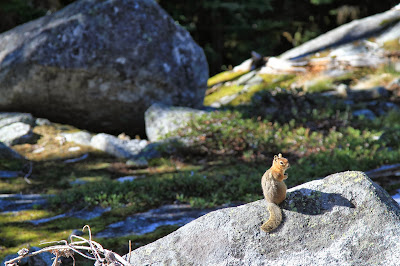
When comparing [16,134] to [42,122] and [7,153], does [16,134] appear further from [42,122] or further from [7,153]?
[7,153]

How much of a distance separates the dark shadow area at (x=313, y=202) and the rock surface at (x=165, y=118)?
7473mm

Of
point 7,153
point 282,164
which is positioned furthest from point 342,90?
point 282,164

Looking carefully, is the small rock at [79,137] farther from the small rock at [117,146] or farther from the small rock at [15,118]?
the small rock at [15,118]

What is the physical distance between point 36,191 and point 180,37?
248 inches

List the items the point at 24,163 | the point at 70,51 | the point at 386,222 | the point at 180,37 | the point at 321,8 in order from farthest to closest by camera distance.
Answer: the point at 321,8 < the point at 180,37 < the point at 70,51 < the point at 24,163 < the point at 386,222

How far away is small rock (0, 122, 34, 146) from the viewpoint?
34.6 ft

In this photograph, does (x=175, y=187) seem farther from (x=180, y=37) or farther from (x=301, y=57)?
(x=301, y=57)

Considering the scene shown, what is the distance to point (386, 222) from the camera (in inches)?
114

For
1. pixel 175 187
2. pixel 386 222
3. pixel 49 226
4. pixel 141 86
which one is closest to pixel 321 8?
pixel 141 86

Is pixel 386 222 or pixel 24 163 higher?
pixel 386 222

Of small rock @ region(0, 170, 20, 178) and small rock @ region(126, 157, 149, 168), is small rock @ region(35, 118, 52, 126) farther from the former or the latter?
small rock @ region(126, 157, 149, 168)

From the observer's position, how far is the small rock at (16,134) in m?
10.5

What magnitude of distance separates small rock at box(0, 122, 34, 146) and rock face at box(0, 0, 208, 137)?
0.91 metres

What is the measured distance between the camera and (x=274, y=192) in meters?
3.09
